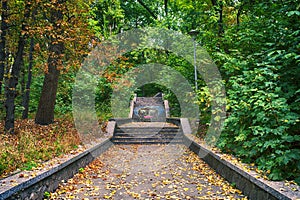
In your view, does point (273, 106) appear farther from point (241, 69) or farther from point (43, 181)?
point (43, 181)

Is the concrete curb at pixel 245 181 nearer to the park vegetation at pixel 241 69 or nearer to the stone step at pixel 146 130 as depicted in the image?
the park vegetation at pixel 241 69

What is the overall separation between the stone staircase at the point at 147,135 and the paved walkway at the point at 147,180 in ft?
7.66

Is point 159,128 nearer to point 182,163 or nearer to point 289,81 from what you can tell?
point 182,163

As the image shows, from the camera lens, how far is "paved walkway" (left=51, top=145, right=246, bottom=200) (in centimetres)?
460

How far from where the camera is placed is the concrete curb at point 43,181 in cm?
329

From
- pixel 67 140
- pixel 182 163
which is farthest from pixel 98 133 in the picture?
pixel 182 163

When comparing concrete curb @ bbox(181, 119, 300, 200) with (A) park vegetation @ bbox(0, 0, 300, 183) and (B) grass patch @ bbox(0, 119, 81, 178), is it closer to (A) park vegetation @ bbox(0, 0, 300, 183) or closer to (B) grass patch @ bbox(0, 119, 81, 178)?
(A) park vegetation @ bbox(0, 0, 300, 183)

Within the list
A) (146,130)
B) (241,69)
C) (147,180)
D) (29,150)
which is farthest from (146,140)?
(29,150)

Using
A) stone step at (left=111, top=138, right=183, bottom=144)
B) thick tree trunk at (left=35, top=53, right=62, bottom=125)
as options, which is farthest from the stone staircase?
thick tree trunk at (left=35, top=53, right=62, bottom=125)

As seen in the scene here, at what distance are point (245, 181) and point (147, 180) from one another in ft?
6.92

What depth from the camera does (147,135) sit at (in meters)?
11.4

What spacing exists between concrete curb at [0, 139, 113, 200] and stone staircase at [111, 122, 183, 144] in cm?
435

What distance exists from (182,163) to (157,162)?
693 mm

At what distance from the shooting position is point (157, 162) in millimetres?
7359
